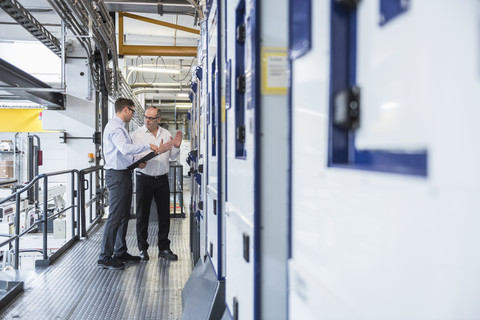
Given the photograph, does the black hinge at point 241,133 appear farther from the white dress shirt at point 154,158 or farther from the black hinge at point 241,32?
the white dress shirt at point 154,158

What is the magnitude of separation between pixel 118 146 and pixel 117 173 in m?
0.31

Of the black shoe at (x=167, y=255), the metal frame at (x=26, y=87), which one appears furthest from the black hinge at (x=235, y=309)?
the metal frame at (x=26, y=87)

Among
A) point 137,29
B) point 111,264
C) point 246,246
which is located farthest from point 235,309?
point 137,29

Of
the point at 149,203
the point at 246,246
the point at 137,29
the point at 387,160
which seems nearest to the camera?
the point at 387,160

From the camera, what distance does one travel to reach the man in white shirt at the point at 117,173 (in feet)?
13.5

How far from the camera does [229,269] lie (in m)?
2.15

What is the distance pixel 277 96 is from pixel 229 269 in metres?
0.99

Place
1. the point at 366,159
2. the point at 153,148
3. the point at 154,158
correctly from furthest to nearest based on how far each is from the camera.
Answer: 1. the point at 154,158
2. the point at 153,148
3. the point at 366,159

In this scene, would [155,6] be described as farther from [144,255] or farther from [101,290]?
[101,290]

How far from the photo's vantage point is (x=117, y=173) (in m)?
4.22

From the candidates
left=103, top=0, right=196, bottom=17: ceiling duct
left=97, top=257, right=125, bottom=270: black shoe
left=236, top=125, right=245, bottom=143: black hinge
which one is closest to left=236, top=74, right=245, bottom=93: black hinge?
left=236, top=125, right=245, bottom=143: black hinge

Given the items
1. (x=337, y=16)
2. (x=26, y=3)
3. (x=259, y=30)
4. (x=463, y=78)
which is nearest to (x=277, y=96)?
(x=259, y=30)

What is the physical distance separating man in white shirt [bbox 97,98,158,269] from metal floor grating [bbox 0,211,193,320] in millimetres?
281

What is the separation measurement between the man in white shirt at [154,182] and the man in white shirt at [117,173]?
0.26 metres
